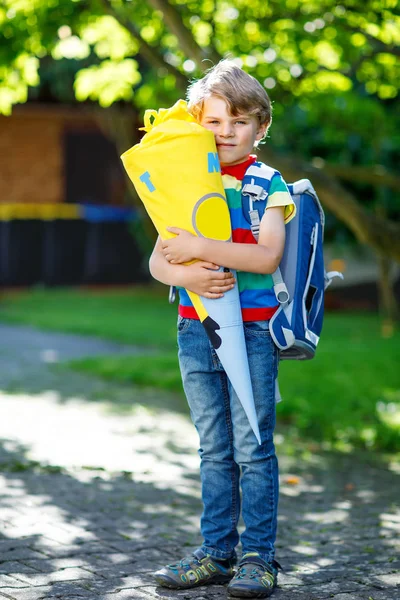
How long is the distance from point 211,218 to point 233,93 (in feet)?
1.41

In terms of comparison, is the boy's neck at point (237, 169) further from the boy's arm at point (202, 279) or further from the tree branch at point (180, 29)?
the tree branch at point (180, 29)

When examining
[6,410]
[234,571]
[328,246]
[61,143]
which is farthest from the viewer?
[61,143]

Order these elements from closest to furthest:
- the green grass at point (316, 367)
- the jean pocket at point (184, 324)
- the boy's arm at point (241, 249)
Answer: the boy's arm at point (241, 249)
the jean pocket at point (184, 324)
the green grass at point (316, 367)

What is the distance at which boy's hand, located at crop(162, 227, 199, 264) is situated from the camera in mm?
3545

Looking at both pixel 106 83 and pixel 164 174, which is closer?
pixel 164 174

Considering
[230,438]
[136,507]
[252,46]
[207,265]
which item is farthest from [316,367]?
[207,265]

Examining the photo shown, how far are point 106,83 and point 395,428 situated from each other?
11.8 ft

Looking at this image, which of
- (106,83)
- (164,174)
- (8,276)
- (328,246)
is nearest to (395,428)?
(106,83)

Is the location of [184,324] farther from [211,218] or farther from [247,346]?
[211,218]

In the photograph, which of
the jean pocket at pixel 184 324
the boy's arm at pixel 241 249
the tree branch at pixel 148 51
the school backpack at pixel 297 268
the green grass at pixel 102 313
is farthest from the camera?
the green grass at pixel 102 313

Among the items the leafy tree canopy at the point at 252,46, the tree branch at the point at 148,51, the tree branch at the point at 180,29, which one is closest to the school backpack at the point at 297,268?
the leafy tree canopy at the point at 252,46

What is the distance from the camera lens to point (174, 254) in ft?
11.8

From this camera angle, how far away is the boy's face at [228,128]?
3.62 m

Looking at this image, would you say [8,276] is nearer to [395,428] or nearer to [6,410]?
[6,410]
